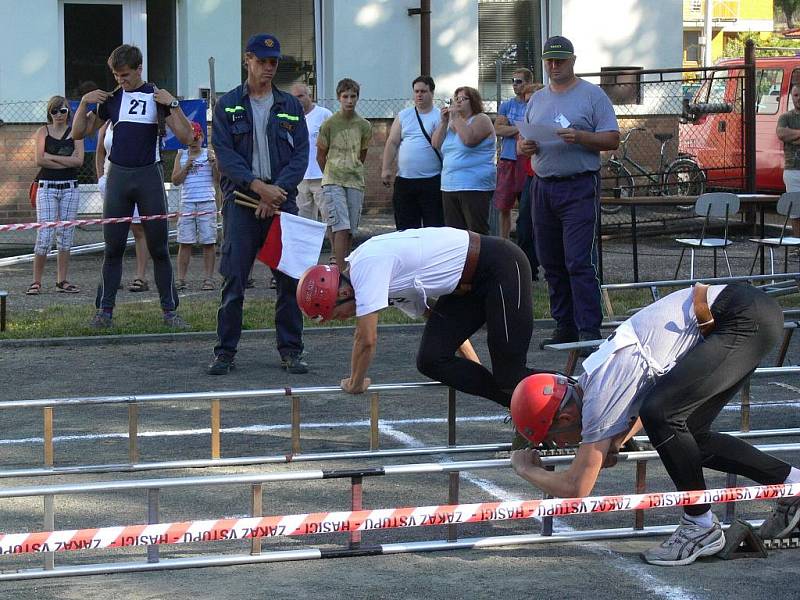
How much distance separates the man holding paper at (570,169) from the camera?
31.8 feet

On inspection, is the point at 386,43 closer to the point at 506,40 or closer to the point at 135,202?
the point at 506,40

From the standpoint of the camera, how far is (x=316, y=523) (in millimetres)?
5188

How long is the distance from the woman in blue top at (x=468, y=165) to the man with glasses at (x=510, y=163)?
5.16 ft

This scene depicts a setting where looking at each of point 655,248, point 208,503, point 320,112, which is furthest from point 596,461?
point 655,248

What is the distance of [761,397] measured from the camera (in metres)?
8.91

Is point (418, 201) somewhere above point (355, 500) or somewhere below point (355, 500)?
above

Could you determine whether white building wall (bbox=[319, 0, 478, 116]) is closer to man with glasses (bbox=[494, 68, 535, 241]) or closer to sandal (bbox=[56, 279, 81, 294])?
man with glasses (bbox=[494, 68, 535, 241])

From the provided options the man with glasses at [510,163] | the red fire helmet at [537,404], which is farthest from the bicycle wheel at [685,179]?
the red fire helmet at [537,404]

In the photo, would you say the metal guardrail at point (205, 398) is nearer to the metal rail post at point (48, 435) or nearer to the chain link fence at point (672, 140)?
the metal rail post at point (48, 435)

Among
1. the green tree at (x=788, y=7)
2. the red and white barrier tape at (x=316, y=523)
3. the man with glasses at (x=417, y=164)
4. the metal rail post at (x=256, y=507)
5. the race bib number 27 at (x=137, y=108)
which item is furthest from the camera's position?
the green tree at (x=788, y=7)

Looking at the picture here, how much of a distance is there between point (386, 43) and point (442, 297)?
538 inches

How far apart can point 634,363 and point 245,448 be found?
2923 millimetres

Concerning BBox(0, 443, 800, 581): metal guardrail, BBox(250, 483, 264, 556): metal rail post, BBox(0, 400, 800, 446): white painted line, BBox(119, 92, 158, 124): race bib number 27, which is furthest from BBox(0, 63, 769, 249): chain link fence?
BBox(250, 483, 264, 556): metal rail post

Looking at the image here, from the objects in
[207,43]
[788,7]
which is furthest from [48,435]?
[788,7]
